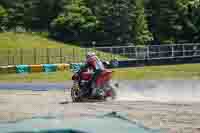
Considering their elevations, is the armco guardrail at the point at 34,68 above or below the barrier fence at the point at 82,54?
below

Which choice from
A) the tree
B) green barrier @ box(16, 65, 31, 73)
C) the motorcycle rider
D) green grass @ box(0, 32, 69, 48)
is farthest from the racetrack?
the tree

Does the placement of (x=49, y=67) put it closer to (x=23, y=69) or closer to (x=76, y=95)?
(x=23, y=69)

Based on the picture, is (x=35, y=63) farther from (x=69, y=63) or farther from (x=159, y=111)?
(x=159, y=111)

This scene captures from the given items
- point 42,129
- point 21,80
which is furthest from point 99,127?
point 21,80

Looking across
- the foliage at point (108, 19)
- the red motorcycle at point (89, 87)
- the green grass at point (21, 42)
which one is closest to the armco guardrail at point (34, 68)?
the green grass at point (21, 42)

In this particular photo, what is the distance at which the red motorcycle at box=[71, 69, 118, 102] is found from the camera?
2041cm

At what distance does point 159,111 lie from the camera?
15.3 meters

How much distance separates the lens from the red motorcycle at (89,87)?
803 inches

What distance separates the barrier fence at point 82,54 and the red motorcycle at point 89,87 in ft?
86.8

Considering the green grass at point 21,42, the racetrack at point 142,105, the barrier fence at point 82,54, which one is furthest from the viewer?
the green grass at point 21,42

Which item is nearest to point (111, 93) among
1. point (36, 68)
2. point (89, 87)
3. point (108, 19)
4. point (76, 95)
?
point (89, 87)

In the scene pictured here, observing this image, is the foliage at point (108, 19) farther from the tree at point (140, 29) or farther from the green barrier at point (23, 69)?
the green barrier at point (23, 69)

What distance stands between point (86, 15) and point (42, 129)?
7099 cm

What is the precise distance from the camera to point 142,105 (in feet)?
56.1
